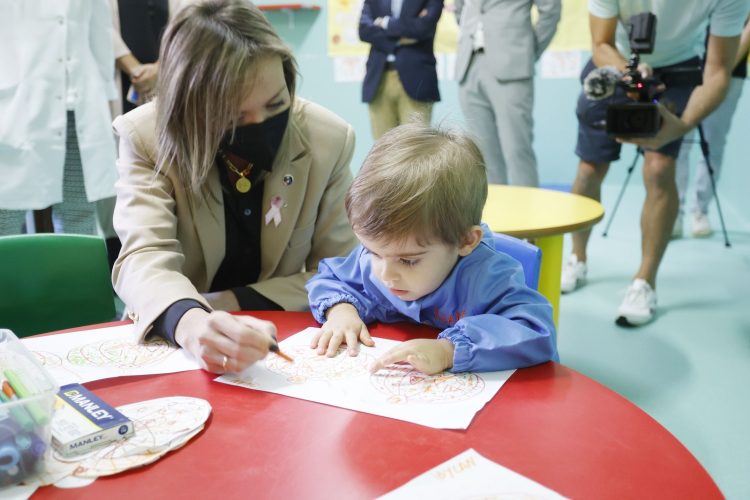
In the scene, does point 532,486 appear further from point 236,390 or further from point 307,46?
point 307,46

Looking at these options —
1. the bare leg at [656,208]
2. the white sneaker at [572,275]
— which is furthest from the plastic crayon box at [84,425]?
the white sneaker at [572,275]

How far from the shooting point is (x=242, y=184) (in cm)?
126

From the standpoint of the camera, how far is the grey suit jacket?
3104mm

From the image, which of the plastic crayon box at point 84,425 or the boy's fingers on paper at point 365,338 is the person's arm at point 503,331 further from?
the plastic crayon box at point 84,425

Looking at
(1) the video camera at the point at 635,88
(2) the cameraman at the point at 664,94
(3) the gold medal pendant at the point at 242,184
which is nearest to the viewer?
(3) the gold medal pendant at the point at 242,184

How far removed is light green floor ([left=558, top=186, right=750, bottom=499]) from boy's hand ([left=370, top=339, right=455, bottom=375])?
103 centimetres

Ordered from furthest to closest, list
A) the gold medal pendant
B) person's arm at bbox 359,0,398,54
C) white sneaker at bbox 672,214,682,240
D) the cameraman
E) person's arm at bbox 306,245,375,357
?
white sneaker at bbox 672,214,682,240
person's arm at bbox 359,0,398,54
the cameraman
the gold medal pendant
person's arm at bbox 306,245,375,357

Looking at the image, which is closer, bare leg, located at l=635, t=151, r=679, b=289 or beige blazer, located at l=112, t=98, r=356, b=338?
beige blazer, located at l=112, t=98, r=356, b=338

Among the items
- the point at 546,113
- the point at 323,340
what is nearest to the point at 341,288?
the point at 323,340

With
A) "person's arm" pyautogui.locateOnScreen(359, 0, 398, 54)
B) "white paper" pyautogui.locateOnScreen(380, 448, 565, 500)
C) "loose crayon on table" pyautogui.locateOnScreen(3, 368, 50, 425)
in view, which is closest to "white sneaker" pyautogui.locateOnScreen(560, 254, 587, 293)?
Result: "person's arm" pyautogui.locateOnScreen(359, 0, 398, 54)

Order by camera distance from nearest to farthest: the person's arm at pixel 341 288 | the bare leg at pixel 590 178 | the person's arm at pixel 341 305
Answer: the person's arm at pixel 341 305
the person's arm at pixel 341 288
the bare leg at pixel 590 178

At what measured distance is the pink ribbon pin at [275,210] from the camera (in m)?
1.28

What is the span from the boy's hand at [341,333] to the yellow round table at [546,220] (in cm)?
76

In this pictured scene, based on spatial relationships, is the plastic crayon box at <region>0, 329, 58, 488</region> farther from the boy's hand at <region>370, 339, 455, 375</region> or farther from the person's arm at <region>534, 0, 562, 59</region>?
the person's arm at <region>534, 0, 562, 59</region>
